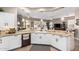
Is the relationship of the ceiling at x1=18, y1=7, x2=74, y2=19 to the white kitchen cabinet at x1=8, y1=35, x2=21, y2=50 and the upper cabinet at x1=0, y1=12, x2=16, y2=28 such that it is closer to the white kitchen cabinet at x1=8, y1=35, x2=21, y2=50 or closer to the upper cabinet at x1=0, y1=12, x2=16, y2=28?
the upper cabinet at x1=0, y1=12, x2=16, y2=28

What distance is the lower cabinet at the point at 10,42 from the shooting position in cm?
173

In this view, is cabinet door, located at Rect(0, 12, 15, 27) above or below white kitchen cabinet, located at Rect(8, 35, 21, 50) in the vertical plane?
above

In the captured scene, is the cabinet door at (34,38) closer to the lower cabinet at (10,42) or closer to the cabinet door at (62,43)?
the lower cabinet at (10,42)

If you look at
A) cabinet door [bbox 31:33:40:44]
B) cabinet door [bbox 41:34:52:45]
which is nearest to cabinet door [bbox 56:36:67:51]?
cabinet door [bbox 41:34:52:45]

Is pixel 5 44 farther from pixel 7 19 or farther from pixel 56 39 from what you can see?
pixel 56 39

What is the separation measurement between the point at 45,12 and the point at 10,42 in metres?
0.79

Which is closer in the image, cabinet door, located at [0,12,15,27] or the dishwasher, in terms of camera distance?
cabinet door, located at [0,12,15,27]

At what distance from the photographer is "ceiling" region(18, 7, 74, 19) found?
173 centimetres

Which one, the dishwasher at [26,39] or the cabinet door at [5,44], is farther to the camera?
the dishwasher at [26,39]

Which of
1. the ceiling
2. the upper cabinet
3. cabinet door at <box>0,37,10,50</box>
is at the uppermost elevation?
the ceiling

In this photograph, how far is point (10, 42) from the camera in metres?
1.80

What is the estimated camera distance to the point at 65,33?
1.75 m

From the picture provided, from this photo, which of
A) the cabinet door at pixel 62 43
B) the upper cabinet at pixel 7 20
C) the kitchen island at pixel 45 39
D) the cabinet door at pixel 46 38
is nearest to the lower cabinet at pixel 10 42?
the kitchen island at pixel 45 39
